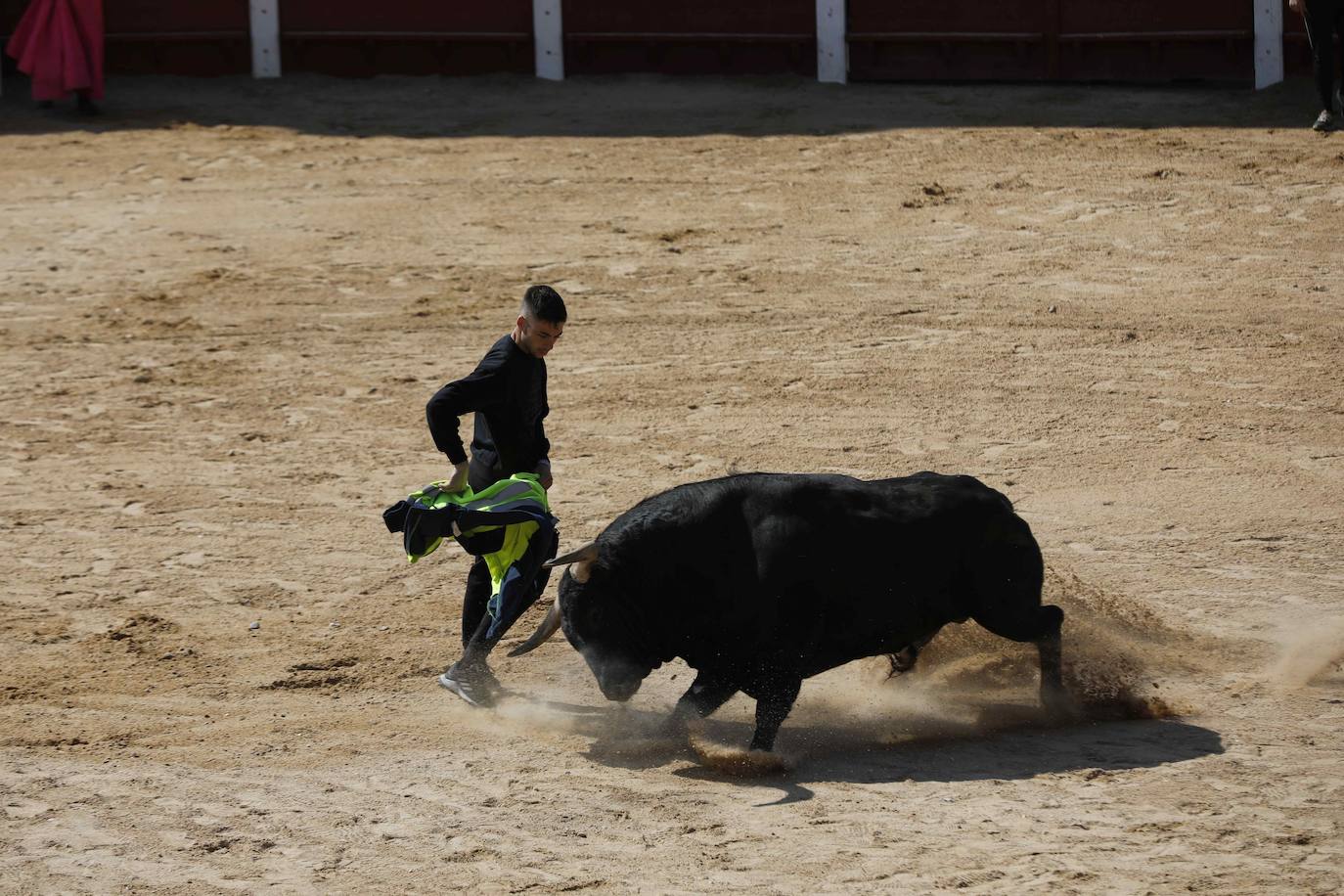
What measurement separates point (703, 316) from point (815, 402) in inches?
52.1

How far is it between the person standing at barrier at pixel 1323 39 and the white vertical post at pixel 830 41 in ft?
12.3

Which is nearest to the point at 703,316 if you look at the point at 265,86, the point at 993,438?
the point at 993,438

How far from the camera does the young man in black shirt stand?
5.07m

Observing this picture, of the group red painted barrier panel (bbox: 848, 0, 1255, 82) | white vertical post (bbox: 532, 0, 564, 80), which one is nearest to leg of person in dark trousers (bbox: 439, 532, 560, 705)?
white vertical post (bbox: 532, 0, 564, 80)

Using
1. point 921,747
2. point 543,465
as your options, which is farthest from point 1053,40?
point 921,747

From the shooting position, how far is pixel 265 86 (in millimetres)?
14125

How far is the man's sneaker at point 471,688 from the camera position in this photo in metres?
5.38

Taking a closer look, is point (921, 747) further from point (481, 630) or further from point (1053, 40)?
point (1053, 40)

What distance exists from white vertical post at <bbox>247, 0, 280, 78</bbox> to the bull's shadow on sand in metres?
10.5

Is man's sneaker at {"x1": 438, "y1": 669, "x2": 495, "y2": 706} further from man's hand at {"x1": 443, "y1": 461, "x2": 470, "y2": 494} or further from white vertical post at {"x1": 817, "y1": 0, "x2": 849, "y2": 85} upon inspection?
white vertical post at {"x1": 817, "y1": 0, "x2": 849, "y2": 85}

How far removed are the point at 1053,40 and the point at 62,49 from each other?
8.36m

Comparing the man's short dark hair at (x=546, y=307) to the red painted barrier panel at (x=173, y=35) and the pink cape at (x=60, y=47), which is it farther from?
the red painted barrier panel at (x=173, y=35)

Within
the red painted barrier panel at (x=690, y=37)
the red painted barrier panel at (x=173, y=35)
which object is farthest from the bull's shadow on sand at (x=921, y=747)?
the red painted barrier panel at (x=173, y=35)

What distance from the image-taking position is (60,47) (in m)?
13.3
